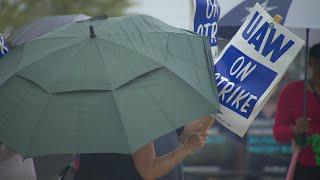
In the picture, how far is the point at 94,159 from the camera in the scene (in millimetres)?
3066

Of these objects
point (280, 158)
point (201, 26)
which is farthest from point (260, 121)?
point (201, 26)

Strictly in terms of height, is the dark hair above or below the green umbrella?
below

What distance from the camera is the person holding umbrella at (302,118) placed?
4121mm

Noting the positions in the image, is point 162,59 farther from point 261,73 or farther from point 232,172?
point 232,172

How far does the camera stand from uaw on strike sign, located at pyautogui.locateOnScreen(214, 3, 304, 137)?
3.15 metres

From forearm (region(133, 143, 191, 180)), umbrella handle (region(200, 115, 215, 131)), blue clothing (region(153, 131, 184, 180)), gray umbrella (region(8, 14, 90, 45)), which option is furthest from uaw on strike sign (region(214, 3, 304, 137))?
gray umbrella (region(8, 14, 90, 45))

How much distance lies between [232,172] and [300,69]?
1.34 meters

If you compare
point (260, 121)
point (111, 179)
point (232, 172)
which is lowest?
point (232, 172)

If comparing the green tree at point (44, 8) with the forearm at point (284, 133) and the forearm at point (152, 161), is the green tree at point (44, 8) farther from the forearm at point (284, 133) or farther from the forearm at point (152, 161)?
the forearm at point (152, 161)

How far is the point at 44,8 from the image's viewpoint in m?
9.59

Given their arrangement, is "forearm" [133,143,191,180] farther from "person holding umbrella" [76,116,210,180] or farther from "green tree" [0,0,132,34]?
"green tree" [0,0,132,34]

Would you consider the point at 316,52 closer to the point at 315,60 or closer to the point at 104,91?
the point at 315,60

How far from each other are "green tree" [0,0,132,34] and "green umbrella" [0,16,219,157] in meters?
6.54

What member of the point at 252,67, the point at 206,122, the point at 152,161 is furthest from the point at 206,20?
the point at 152,161
